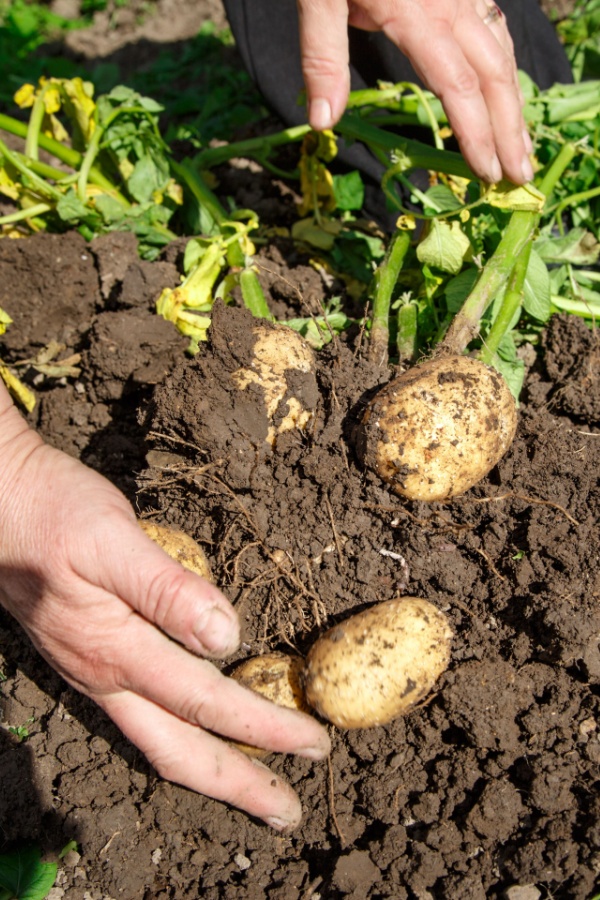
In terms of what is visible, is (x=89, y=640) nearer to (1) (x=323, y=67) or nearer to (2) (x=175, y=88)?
(1) (x=323, y=67)

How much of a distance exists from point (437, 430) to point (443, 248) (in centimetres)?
70

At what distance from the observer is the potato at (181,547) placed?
1.88 metres

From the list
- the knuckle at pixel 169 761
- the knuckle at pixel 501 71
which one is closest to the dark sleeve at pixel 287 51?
the knuckle at pixel 501 71

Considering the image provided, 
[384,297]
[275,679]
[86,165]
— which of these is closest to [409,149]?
[384,297]

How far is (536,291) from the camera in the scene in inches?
89.8

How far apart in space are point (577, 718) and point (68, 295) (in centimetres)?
215

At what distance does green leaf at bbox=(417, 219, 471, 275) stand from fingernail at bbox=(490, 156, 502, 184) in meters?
0.22

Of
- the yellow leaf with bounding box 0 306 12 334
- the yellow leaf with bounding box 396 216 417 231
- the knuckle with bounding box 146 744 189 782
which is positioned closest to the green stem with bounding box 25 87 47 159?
the yellow leaf with bounding box 0 306 12 334

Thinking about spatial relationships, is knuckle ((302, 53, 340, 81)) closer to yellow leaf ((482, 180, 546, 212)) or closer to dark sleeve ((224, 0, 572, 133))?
yellow leaf ((482, 180, 546, 212))

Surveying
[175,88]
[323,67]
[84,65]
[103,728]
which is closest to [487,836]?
[103,728]

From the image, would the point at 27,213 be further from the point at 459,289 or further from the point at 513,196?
the point at 513,196

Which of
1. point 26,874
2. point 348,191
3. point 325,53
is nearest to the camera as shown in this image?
point 26,874

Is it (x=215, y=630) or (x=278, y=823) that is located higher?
(x=215, y=630)

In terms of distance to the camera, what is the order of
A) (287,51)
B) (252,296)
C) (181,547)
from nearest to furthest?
(181,547) → (252,296) → (287,51)
